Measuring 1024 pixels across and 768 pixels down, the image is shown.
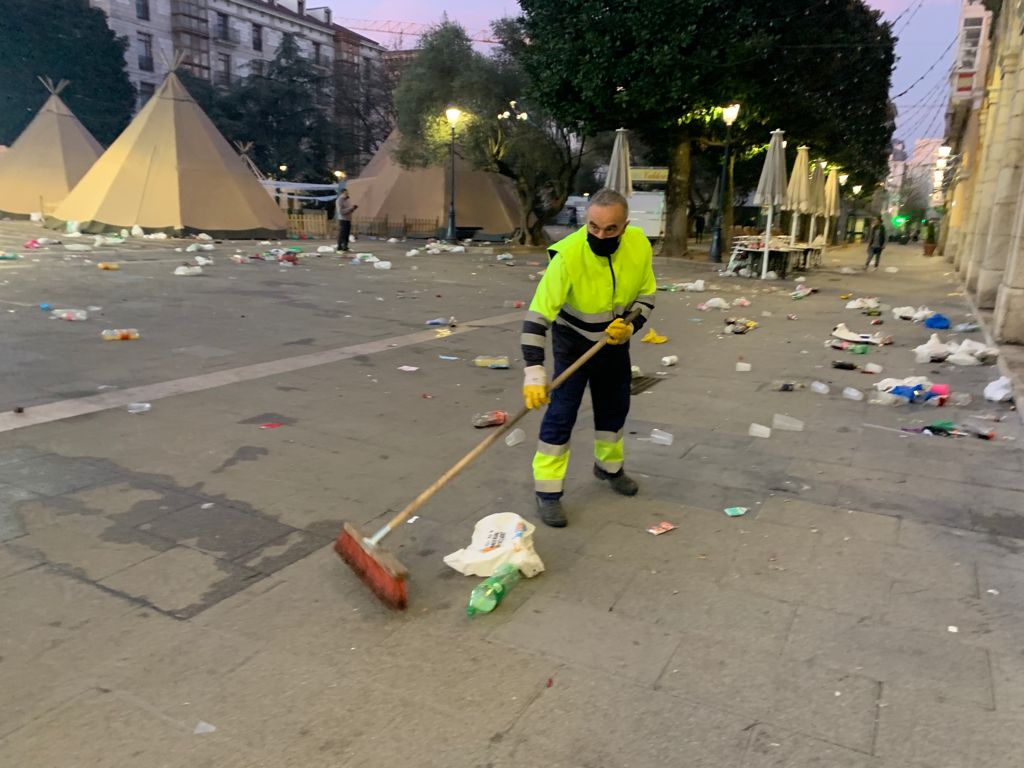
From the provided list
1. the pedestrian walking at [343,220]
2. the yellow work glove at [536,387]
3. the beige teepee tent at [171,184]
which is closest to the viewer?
the yellow work glove at [536,387]

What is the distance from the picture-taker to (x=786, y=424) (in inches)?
228

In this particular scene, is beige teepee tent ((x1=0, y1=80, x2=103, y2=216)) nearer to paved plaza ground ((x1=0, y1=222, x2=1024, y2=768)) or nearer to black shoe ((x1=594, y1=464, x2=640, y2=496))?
paved plaza ground ((x1=0, y1=222, x2=1024, y2=768))

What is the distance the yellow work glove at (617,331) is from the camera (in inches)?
151

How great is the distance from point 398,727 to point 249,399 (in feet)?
13.6

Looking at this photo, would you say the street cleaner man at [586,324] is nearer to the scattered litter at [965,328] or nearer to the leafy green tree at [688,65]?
the scattered litter at [965,328]

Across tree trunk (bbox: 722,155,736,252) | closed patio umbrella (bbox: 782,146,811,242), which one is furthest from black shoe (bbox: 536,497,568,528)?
tree trunk (bbox: 722,155,736,252)

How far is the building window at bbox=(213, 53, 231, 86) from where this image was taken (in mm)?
57656

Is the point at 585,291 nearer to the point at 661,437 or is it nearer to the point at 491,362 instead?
the point at 661,437

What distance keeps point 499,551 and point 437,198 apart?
104 ft

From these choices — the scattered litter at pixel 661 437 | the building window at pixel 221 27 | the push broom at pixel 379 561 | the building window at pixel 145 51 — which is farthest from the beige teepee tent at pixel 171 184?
the building window at pixel 221 27

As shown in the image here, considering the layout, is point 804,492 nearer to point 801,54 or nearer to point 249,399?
point 249,399

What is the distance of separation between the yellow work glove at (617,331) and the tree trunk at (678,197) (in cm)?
2154

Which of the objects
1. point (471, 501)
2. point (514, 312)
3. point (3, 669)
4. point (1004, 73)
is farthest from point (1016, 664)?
point (1004, 73)

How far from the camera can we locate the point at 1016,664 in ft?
9.05
